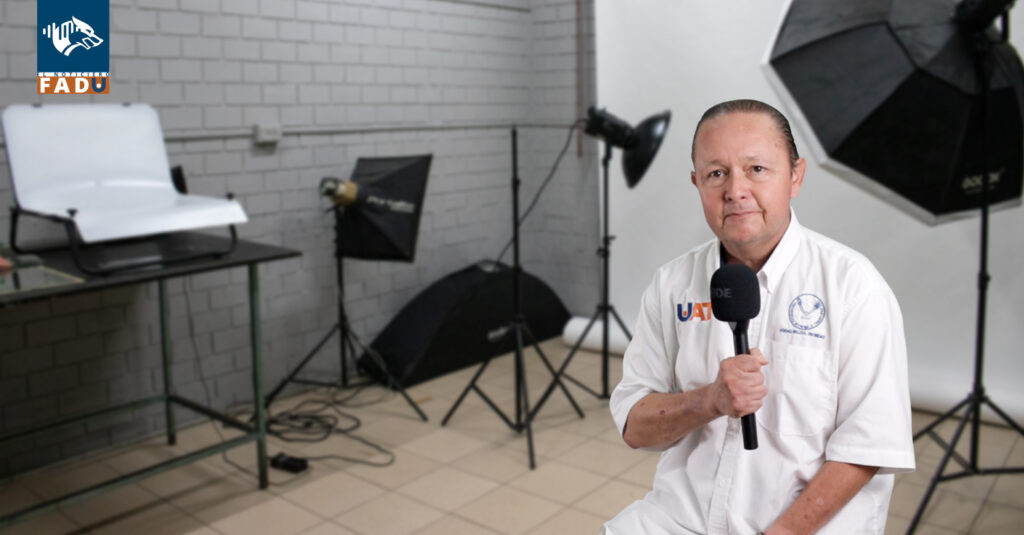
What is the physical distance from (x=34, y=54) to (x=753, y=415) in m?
3.17

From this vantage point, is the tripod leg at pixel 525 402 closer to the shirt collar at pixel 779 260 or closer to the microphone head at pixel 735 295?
the shirt collar at pixel 779 260

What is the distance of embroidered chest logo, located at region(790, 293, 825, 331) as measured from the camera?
4.61 ft

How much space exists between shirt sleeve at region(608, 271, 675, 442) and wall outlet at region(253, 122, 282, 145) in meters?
2.94

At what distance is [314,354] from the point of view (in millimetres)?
4457

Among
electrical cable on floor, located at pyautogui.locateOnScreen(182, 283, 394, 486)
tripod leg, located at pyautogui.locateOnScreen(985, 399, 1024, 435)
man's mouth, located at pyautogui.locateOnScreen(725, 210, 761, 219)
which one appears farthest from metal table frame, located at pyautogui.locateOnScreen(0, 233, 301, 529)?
tripod leg, located at pyautogui.locateOnScreen(985, 399, 1024, 435)

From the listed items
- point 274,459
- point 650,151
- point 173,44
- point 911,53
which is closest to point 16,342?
point 274,459

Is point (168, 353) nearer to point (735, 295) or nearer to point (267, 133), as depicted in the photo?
point (267, 133)

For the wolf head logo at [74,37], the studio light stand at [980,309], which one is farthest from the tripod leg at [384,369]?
the studio light stand at [980,309]

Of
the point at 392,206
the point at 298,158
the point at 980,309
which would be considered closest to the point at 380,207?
the point at 392,206

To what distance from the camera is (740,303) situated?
4.17ft

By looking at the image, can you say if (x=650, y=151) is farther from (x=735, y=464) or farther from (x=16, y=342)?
(x=16, y=342)

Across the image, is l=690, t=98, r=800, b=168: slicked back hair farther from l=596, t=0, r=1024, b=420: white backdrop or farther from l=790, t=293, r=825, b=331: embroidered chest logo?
l=596, t=0, r=1024, b=420: white backdrop

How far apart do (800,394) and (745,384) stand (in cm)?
18

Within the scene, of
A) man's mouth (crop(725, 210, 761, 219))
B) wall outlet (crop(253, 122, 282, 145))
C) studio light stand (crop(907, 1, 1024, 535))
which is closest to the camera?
man's mouth (crop(725, 210, 761, 219))
